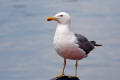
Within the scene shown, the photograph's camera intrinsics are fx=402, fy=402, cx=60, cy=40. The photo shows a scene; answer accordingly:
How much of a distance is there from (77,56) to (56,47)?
61 cm

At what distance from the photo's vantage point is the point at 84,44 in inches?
380

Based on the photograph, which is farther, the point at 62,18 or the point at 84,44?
the point at 84,44

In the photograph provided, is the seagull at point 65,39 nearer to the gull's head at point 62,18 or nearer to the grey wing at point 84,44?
the gull's head at point 62,18

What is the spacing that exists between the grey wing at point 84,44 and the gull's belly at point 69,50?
22 cm

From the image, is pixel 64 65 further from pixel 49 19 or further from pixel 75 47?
pixel 49 19

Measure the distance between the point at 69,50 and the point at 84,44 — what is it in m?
0.92

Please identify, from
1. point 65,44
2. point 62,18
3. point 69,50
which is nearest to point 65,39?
point 65,44

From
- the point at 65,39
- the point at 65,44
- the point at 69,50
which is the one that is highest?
the point at 65,39

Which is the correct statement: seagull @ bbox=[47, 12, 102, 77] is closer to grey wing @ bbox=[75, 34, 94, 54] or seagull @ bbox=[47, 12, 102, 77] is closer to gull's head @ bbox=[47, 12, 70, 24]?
gull's head @ bbox=[47, 12, 70, 24]

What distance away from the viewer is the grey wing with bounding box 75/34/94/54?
9.33 meters

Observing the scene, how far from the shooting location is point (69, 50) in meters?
8.82

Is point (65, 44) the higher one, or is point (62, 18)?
point (62, 18)

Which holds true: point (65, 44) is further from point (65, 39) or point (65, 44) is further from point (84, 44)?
point (84, 44)

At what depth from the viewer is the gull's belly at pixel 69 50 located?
8734 mm
